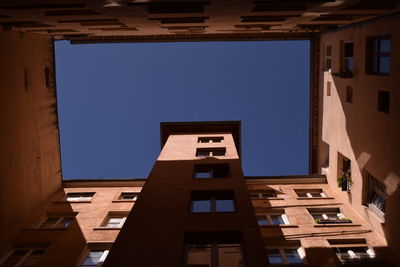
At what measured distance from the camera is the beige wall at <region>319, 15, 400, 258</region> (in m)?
18.2

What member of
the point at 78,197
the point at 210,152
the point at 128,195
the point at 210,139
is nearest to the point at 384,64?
the point at 210,152

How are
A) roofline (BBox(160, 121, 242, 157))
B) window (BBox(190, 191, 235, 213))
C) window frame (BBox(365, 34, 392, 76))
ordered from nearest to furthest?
window (BBox(190, 191, 235, 213)), window frame (BBox(365, 34, 392, 76)), roofline (BBox(160, 121, 242, 157))

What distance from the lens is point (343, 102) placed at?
83.0 feet

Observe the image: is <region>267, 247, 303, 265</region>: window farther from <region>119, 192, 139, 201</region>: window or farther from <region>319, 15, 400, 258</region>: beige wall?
<region>119, 192, 139, 201</region>: window

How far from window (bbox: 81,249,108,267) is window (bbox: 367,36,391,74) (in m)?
16.4

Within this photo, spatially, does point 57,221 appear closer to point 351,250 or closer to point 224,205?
point 224,205

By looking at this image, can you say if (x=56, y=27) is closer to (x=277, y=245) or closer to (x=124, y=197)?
(x=124, y=197)

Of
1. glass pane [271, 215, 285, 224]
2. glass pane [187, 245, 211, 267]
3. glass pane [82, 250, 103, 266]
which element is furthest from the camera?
glass pane [271, 215, 285, 224]

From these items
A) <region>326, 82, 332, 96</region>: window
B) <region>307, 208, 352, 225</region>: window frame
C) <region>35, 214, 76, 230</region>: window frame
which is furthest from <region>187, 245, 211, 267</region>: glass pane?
<region>326, 82, 332, 96</region>: window

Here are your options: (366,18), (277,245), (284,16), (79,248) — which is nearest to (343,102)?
(366,18)

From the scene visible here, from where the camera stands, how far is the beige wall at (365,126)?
59.6 ft

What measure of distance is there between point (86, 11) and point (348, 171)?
57.8 feet

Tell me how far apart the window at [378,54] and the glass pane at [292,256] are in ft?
32.2

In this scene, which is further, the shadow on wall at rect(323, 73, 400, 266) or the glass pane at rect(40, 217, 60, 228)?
the glass pane at rect(40, 217, 60, 228)
